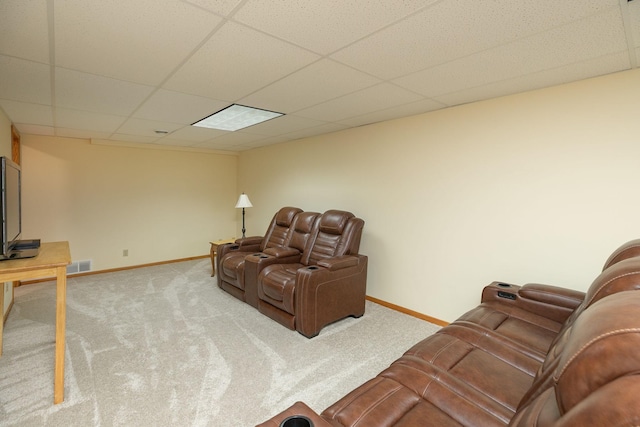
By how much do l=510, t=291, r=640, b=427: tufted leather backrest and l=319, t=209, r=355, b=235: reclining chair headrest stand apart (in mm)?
2693

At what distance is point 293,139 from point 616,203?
388 centimetres

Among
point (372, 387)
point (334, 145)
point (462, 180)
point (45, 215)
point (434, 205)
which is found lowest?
point (372, 387)

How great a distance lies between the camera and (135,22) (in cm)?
139

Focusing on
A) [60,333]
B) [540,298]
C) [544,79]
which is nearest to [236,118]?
[60,333]

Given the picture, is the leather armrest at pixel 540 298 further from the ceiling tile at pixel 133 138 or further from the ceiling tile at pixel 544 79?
the ceiling tile at pixel 133 138

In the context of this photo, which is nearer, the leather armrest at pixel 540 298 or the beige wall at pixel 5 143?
the leather armrest at pixel 540 298

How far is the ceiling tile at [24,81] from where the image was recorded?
1.81 m

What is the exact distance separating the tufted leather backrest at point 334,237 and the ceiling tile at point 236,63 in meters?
1.74

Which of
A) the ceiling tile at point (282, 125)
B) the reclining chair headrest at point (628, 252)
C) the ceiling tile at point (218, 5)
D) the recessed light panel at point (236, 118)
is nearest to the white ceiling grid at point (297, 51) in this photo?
the ceiling tile at point (218, 5)

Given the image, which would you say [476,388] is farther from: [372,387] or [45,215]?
[45,215]

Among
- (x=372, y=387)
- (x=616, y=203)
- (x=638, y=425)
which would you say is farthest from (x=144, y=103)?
(x=616, y=203)

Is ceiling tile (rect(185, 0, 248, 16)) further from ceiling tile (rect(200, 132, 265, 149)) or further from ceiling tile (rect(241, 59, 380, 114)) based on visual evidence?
ceiling tile (rect(200, 132, 265, 149))

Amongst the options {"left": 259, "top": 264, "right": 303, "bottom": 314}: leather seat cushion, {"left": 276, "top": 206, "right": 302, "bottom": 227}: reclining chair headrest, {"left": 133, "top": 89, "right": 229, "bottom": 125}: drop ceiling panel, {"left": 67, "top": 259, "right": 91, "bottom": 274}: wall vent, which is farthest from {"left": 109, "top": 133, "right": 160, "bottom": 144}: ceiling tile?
{"left": 259, "top": 264, "right": 303, "bottom": 314}: leather seat cushion

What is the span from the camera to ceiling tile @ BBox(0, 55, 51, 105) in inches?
71.3
